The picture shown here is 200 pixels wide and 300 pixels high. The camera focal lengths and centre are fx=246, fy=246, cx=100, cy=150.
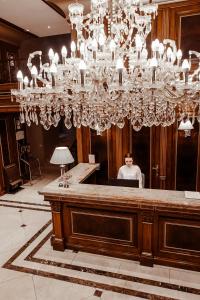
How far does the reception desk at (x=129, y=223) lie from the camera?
3.88m

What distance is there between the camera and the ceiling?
5.56 metres

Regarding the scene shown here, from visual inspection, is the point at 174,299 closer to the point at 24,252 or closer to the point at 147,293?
the point at 147,293

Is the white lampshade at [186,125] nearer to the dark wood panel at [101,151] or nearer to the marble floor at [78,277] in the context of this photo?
A: the dark wood panel at [101,151]

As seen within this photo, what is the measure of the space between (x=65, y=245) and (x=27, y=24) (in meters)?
6.34

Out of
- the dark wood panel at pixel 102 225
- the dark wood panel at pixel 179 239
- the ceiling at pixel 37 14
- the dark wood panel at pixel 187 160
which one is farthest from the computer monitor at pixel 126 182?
the ceiling at pixel 37 14

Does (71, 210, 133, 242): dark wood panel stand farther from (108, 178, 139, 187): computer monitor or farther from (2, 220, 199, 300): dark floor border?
(108, 178, 139, 187): computer monitor

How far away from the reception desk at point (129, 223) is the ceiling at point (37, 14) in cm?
386

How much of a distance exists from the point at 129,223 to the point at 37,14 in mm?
5743

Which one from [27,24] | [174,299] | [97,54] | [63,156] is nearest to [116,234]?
[174,299]

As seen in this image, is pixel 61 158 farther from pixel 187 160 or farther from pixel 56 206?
pixel 187 160

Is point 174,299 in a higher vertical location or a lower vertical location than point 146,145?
lower

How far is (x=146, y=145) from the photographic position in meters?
6.09

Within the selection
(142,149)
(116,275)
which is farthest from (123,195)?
(142,149)

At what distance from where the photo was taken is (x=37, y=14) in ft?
21.2
